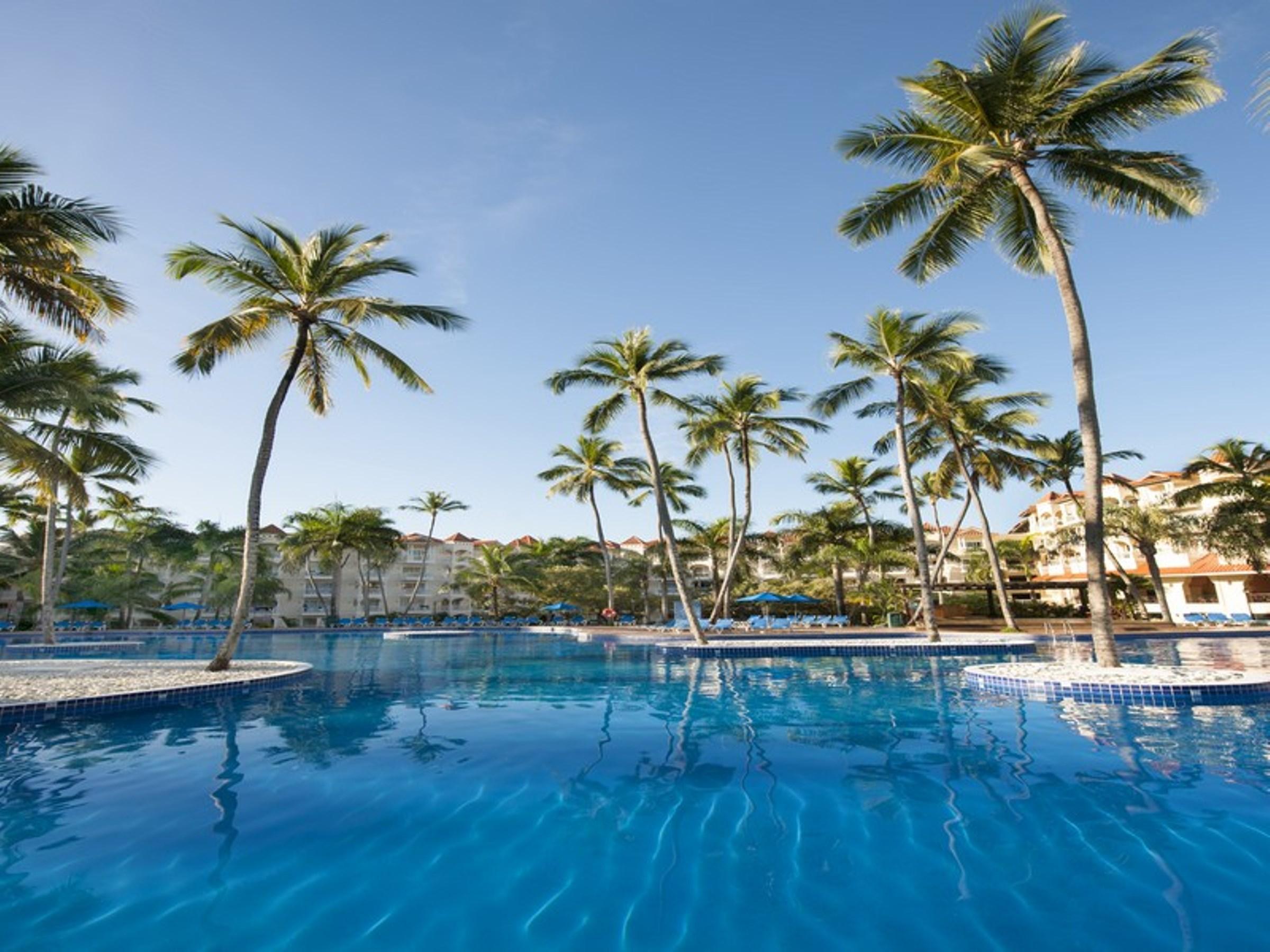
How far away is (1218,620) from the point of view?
29391 millimetres

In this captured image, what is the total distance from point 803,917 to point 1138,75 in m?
15.1

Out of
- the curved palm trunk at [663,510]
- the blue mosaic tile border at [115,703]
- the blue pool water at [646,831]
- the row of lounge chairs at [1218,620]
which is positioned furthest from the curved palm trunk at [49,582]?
the row of lounge chairs at [1218,620]

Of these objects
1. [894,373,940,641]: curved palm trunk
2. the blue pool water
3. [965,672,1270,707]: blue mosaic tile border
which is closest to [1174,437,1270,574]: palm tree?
[894,373,940,641]: curved palm trunk

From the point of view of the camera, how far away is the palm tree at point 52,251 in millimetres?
10164

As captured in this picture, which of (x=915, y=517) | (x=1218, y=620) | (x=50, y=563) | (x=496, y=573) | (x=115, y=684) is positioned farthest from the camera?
(x=496, y=573)

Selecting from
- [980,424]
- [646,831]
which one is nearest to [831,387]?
[980,424]

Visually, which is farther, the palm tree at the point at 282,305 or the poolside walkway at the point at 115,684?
the palm tree at the point at 282,305

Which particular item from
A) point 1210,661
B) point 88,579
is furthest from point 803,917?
point 88,579

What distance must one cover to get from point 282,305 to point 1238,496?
38.9 metres

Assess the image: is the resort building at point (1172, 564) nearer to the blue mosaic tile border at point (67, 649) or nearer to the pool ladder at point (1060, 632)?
the pool ladder at point (1060, 632)

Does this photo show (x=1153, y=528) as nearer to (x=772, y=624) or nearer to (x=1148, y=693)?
(x=772, y=624)

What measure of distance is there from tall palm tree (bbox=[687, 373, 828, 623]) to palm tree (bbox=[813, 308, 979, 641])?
153 inches

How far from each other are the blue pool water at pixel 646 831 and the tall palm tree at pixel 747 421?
54.1 ft

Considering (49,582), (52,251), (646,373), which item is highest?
(646,373)
